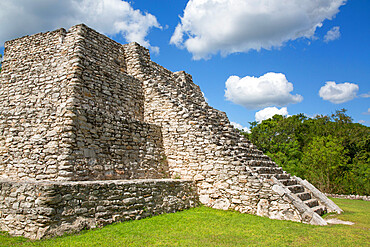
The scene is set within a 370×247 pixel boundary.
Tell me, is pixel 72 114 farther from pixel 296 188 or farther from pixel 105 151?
pixel 296 188

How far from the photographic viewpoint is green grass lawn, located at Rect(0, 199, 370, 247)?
5.43 meters

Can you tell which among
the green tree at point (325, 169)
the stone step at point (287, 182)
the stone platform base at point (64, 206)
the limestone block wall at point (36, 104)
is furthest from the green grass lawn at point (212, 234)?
the green tree at point (325, 169)

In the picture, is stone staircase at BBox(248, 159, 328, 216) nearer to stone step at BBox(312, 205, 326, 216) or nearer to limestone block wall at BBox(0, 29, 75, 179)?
stone step at BBox(312, 205, 326, 216)

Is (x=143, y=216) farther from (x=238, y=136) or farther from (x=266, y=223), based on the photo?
(x=238, y=136)

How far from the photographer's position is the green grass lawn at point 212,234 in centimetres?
543

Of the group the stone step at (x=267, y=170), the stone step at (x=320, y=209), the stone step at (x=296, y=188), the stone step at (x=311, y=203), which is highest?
the stone step at (x=267, y=170)

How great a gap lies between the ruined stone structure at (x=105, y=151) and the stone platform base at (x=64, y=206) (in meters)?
0.02

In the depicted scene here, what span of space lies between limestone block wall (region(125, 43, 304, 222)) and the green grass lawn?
692mm

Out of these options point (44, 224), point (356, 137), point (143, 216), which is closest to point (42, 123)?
point (44, 224)

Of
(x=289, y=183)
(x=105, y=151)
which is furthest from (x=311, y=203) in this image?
(x=105, y=151)

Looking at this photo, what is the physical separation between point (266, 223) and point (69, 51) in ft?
29.6

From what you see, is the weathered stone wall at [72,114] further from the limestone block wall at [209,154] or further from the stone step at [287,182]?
the stone step at [287,182]

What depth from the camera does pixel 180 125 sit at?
10.2 metres

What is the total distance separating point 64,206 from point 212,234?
3.56 metres
